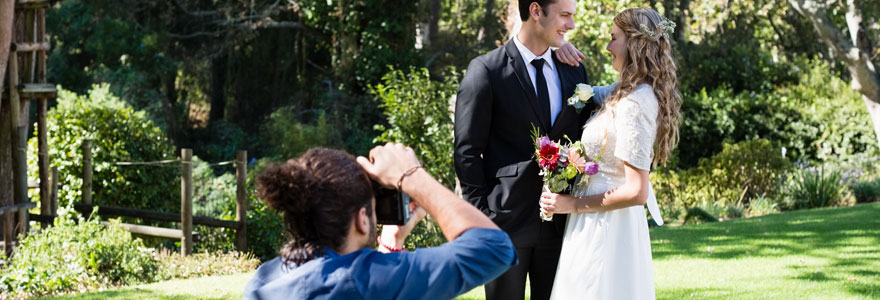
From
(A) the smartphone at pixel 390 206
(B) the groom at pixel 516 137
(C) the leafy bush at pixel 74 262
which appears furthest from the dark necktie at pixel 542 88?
(C) the leafy bush at pixel 74 262

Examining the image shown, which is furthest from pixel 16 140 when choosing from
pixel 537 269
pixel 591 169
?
pixel 591 169

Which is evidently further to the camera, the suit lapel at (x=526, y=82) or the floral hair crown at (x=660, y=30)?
the suit lapel at (x=526, y=82)

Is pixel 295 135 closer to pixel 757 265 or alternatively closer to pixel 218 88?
pixel 218 88

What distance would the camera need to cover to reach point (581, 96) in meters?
3.36

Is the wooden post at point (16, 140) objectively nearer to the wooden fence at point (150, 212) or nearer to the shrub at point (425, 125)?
the wooden fence at point (150, 212)

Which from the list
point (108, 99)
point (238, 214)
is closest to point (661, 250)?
point (238, 214)

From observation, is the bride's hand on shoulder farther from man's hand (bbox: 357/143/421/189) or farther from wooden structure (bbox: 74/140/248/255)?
wooden structure (bbox: 74/140/248/255)

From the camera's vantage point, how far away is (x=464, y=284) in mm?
1836

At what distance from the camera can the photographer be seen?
1.83 meters

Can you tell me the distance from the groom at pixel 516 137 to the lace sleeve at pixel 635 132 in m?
0.35

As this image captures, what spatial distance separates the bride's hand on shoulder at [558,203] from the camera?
3.27 metres

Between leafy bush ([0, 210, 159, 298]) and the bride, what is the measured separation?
5.63m

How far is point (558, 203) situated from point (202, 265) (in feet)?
20.6

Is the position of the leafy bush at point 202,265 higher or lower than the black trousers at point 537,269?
lower
